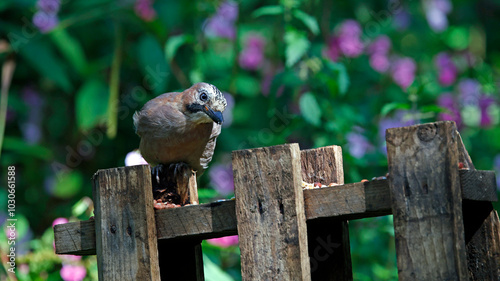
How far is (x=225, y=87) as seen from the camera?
4934mm

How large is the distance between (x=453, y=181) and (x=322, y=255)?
0.70 m

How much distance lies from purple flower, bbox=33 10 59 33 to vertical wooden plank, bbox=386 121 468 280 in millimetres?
3486

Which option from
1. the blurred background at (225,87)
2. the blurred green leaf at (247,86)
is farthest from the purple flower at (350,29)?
the blurred green leaf at (247,86)

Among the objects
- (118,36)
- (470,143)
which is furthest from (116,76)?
(470,143)

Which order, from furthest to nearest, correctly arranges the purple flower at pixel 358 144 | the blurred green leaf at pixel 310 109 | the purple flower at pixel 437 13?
the purple flower at pixel 437 13 < the purple flower at pixel 358 144 < the blurred green leaf at pixel 310 109

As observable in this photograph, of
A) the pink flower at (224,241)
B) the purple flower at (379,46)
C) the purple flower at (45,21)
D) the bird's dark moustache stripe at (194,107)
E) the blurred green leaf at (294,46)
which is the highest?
the purple flower at (45,21)

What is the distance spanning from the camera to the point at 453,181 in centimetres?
175

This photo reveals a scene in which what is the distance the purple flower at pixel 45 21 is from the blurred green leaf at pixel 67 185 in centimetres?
120

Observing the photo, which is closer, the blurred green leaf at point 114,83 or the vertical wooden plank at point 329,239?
the vertical wooden plank at point 329,239

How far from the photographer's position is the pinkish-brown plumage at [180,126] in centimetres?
279

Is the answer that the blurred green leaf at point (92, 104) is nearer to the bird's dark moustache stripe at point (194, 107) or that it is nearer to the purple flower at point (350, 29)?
the purple flower at point (350, 29)

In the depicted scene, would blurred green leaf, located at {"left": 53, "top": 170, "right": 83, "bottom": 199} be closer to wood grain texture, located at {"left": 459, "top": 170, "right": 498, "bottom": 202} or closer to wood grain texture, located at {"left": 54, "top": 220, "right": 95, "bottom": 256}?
wood grain texture, located at {"left": 54, "top": 220, "right": 95, "bottom": 256}

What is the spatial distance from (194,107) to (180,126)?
4.4 inches

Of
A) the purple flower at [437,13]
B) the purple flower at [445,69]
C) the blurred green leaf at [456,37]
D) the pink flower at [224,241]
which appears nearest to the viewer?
the pink flower at [224,241]
